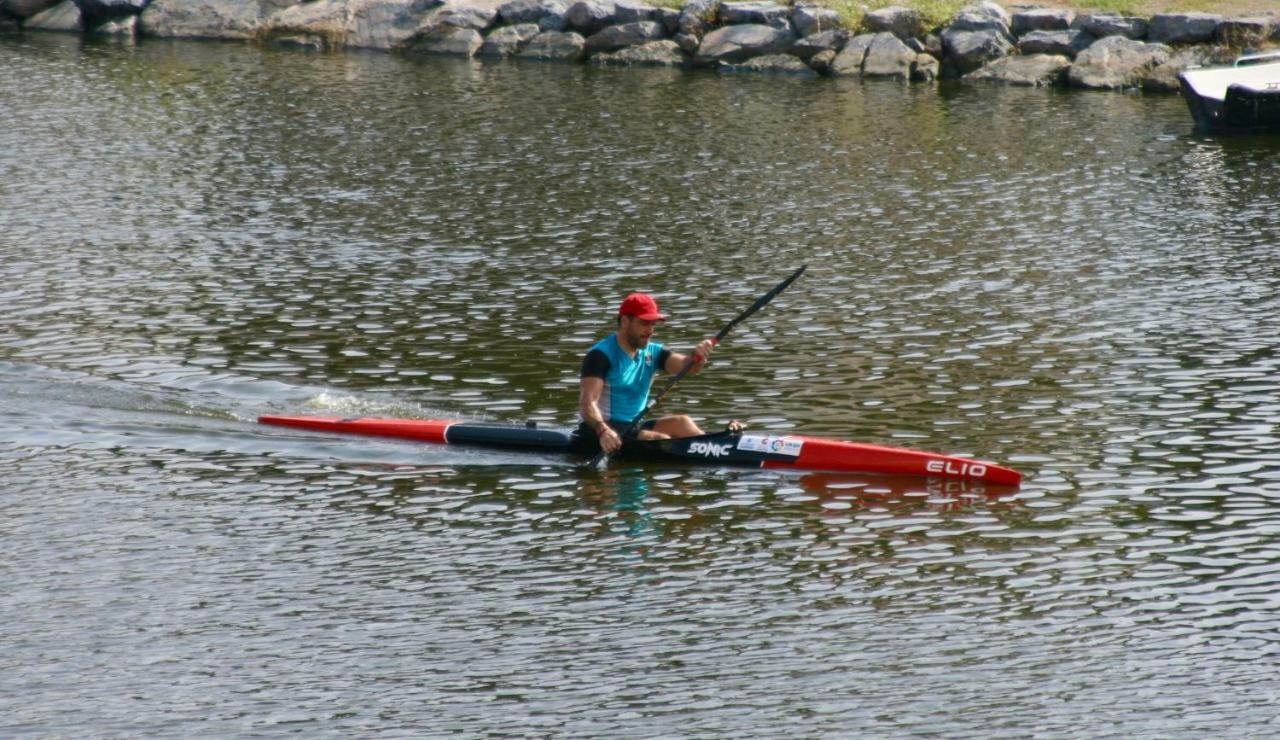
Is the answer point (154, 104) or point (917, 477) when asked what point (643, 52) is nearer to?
point (154, 104)

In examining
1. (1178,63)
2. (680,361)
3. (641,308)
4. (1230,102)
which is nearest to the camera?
(641,308)

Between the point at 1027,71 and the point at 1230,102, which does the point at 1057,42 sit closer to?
the point at 1027,71

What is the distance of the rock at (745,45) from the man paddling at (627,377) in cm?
2803

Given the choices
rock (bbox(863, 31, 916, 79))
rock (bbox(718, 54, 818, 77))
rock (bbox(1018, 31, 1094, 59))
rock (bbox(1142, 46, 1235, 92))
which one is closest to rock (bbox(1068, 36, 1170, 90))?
rock (bbox(1142, 46, 1235, 92))

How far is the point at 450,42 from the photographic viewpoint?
45.8 metres

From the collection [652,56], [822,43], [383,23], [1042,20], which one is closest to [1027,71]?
→ [1042,20]

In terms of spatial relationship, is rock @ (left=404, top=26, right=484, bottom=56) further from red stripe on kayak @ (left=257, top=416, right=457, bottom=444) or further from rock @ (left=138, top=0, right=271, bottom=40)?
red stripe on kayak @ (left=257, top=416, right=457, bottom=444)

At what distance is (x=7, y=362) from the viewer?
18.8 meters

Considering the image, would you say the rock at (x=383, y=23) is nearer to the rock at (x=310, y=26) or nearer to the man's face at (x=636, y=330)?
the rock at (x=310, y=26)

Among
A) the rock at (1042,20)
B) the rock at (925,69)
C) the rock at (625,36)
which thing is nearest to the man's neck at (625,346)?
the rock at (925,69)

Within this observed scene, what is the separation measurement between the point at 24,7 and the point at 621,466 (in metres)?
39.8

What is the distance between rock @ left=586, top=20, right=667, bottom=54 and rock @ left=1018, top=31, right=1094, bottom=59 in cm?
961

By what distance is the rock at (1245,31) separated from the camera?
128 feet

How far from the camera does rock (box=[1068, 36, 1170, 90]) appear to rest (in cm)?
3934
